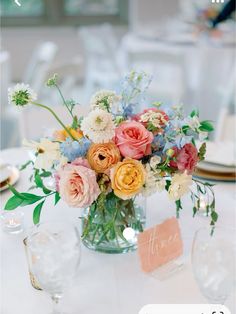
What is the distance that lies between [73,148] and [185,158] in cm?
23

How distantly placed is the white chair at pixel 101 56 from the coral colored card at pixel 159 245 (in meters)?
3.27

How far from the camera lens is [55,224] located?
984mm

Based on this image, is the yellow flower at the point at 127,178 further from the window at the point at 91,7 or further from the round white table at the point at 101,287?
the window at the point at 91,7

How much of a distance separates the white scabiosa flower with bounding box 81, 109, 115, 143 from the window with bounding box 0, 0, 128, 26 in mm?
5180

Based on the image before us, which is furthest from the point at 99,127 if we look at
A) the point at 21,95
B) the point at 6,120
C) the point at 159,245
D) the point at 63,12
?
the point at 63,12

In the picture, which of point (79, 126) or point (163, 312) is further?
point (79, 126)

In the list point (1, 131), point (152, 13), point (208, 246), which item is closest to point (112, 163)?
point (208, 246)

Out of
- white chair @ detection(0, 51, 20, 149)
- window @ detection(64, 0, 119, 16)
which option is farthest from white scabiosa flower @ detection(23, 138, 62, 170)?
window @ detection(64, 0, 119, 16)

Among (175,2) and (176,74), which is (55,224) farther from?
(175,2)

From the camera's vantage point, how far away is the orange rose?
3.55ft

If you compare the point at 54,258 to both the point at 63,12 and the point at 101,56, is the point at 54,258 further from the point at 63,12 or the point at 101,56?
the point at 63,12

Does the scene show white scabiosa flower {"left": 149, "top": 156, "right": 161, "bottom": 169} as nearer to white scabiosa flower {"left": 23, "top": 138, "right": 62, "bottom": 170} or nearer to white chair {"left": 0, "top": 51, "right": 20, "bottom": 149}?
white scabiosa flower {"left": 23, "top": 138, "right": 62, "bottom": 170}

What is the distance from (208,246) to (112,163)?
10.0 inches

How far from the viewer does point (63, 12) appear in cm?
611
